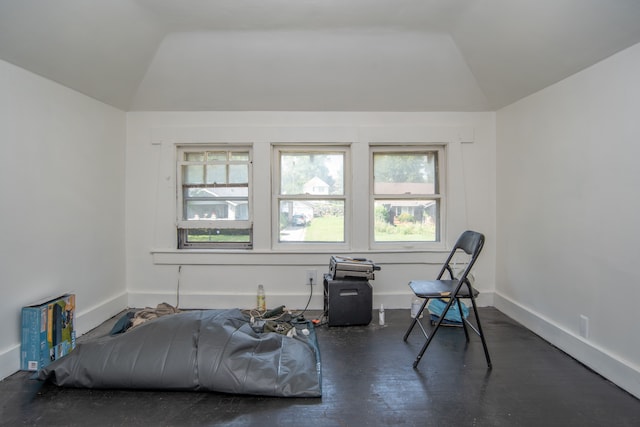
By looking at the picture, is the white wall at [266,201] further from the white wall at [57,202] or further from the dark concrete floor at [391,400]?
the dark concrete floor at [391,400]

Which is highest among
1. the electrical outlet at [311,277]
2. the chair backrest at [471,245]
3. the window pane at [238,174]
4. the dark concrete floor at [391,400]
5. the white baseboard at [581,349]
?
the window pane at [238,174]

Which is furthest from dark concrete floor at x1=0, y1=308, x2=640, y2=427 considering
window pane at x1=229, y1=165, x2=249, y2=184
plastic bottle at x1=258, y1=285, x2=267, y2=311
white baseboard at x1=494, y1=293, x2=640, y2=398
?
window pane at x1=229, y1=165, x2=249, y2=184

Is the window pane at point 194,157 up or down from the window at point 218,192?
up

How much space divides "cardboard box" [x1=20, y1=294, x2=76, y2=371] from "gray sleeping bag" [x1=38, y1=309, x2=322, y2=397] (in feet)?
1.00

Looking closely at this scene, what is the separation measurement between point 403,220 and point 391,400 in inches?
76.7

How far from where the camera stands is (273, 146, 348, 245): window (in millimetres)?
3316

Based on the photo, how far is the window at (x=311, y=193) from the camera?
332 centimetres

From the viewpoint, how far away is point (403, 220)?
131 inches

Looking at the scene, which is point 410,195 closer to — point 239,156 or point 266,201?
point 266,201

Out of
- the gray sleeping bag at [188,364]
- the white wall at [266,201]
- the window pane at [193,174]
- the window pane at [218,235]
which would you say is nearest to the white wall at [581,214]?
the white wall at [266,201]

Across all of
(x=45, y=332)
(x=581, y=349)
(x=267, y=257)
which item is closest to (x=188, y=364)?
(x=45, y=332)

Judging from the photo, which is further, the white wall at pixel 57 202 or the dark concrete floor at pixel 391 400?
the white wall at pixel 57 202

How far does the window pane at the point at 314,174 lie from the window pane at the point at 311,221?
0.13m

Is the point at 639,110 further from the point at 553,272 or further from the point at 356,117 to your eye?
the point at 356,117
